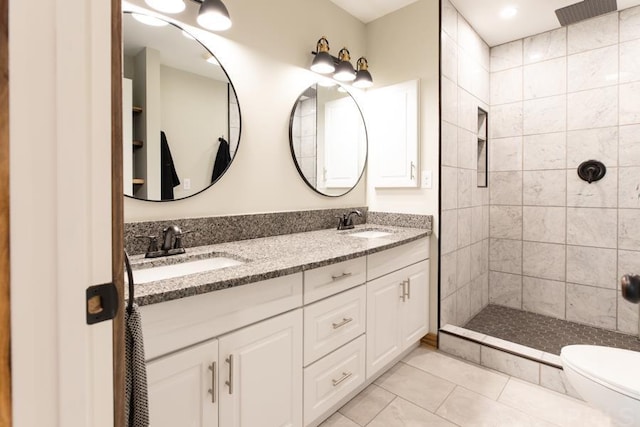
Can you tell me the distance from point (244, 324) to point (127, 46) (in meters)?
1.28

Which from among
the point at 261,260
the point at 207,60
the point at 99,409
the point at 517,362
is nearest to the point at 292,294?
the point at 261,260

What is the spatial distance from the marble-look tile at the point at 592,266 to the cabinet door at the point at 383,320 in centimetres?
172

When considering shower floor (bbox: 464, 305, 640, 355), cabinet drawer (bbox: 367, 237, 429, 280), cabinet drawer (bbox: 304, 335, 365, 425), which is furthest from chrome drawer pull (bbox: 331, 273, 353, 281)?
shower floor (bbox: 464, 305, 640, 355)

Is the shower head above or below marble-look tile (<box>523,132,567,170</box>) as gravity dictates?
above

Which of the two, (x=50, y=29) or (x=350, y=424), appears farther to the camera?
(x=350, y=424)

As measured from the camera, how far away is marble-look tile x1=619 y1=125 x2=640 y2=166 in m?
2.35

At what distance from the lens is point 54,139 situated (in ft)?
1.53

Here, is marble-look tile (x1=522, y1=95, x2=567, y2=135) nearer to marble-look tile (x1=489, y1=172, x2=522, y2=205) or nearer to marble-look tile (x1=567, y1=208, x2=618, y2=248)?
marble-look tile (x1=489, y1=172, x2=522, y2=205)

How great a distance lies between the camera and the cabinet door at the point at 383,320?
1.74 m

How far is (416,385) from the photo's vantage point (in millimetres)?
1892

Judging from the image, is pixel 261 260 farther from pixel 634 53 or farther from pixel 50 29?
pixel 634 53

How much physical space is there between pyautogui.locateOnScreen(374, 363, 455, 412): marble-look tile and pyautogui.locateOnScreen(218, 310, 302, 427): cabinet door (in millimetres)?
748

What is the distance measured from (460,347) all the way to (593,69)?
2394mm

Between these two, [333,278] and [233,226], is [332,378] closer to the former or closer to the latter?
[333,278]
